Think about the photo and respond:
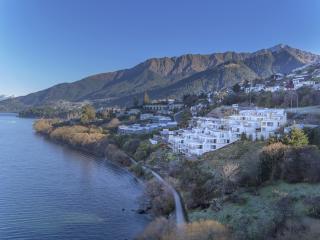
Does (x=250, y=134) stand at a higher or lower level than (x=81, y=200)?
higher

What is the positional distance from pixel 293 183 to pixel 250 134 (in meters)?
13.0

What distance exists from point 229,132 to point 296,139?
382 inches

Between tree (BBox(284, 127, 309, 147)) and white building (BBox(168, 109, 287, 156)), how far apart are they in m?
6.15

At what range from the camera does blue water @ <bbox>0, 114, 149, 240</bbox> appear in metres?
22.7

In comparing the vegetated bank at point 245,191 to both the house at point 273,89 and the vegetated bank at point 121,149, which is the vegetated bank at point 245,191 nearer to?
the vegetated bank at point 121,149

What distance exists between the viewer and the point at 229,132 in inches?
1500

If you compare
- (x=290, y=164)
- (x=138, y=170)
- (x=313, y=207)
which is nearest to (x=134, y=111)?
(x=138, y=170)

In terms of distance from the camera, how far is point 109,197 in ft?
98.4

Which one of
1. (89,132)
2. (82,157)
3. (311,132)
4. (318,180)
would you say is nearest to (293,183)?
(318,180)

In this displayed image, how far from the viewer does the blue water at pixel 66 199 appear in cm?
2270

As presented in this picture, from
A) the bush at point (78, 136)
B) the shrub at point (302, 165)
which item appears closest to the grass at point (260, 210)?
the shrub at point (302, 165)

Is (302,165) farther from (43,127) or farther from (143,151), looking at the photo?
(43,127)

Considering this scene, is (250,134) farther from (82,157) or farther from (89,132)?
(89,132)

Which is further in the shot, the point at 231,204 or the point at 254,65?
the point at 254,65
